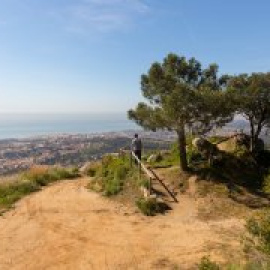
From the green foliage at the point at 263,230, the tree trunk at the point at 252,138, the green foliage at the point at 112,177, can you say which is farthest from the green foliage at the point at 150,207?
the tree trunk at the point at 252,138

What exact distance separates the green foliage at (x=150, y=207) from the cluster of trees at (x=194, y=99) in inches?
166

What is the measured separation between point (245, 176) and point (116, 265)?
1182 cm

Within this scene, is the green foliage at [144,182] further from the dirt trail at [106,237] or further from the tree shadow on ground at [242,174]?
the tree shadow on ground at [242,174]

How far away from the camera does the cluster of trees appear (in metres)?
17.9

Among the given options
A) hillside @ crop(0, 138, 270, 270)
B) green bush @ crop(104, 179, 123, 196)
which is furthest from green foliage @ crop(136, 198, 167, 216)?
green bush @ crop(104, 179, 123, 196)

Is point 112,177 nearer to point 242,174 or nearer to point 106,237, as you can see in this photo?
point 242,174

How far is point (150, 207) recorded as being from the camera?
628 inches

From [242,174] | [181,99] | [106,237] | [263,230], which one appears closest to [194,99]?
[181,99]

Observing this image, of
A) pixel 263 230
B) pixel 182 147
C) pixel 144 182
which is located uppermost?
pixel 182 147

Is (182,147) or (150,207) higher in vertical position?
(182,147)

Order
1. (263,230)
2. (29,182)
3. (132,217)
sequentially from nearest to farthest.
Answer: (263,230), (132,217), (29,182)

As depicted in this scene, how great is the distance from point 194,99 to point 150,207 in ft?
16.9

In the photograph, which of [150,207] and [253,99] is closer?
[150,207]

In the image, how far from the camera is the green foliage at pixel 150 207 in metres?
15.8
